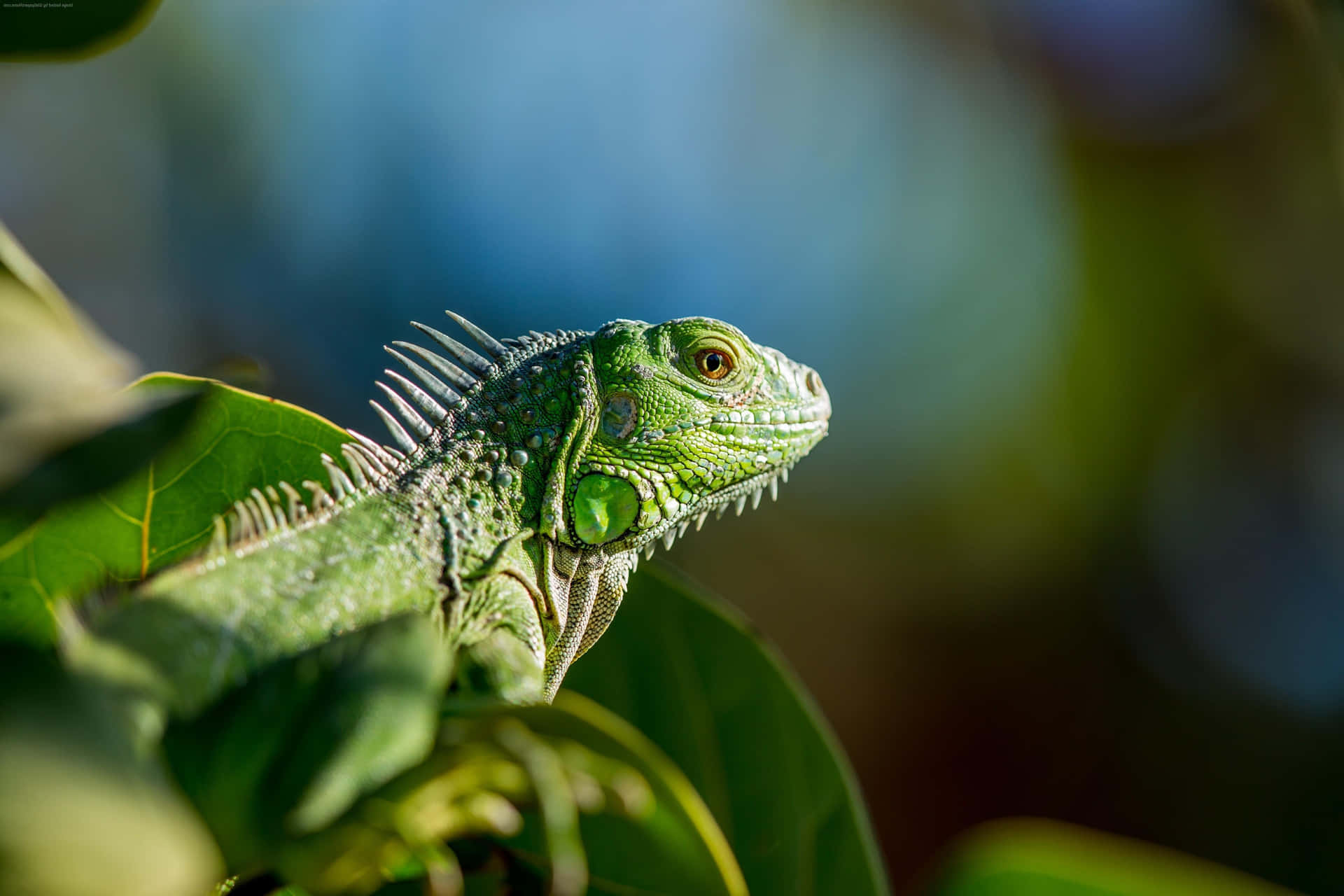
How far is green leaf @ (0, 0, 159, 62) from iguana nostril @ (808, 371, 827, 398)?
1474mm

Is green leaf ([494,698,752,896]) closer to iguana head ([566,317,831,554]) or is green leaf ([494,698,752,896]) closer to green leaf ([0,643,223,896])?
green leaf ([0,643,223,896])

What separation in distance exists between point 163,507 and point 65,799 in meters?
0.97

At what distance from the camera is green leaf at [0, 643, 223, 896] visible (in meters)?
0.57

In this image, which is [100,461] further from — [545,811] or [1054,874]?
[1054,874]

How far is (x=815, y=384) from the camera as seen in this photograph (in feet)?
7.29

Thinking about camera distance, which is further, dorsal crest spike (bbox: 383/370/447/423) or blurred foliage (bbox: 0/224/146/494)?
dorsal crest spike (bbox: 383/370/447/423)

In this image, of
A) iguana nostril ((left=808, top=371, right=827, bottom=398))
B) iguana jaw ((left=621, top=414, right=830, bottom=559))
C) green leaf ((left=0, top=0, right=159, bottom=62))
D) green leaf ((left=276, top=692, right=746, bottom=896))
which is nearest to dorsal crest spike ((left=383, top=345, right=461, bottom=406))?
iguana jaw ((left=621, top=414, right=830, bottom=559))

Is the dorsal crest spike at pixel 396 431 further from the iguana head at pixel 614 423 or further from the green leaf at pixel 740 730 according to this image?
the green leaf at pixel 740 730

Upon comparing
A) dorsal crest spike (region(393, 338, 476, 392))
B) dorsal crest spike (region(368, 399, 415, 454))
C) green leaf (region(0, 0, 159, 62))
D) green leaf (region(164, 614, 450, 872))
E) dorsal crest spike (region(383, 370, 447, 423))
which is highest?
green leaf (region(0, 0, 159, 62))

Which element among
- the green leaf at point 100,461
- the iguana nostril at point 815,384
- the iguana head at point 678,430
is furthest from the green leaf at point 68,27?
the iguana nostril at point 815,384

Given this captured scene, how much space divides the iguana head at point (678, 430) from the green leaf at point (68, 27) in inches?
41.7

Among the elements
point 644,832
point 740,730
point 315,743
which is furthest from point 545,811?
point 740,730

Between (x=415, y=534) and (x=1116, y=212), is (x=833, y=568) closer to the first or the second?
(x=1116, y=212)

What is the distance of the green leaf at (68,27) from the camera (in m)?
0.96
